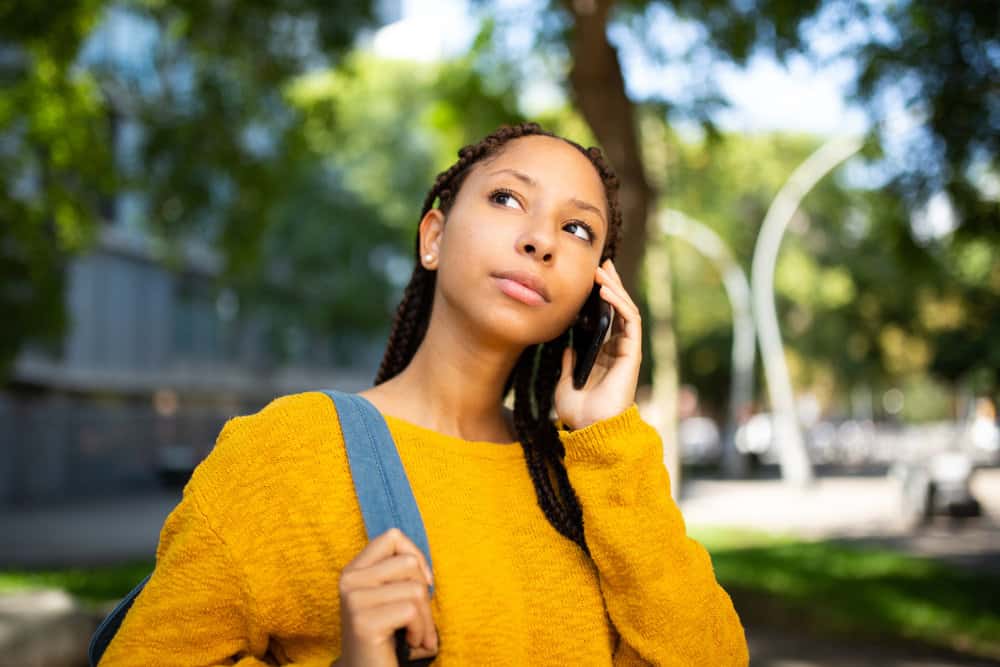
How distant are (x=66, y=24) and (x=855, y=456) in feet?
129

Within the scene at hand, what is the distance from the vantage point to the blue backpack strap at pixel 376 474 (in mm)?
1483

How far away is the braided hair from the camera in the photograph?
175 centimetres

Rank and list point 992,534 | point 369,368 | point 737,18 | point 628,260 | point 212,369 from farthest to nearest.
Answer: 1. point 369,368
2. point 212,369
3. point 992,534
4. point 737,18
5. point 628,260

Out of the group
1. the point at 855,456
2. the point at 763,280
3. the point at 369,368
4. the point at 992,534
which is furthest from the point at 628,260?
the point at 369,368

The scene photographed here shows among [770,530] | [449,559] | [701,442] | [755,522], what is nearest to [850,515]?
[755,522]

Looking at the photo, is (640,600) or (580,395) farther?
(580,395)

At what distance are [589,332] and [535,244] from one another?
258 mm

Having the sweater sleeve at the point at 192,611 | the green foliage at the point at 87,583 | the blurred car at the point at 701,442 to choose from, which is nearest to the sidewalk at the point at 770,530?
the green foliage at the point at 87,583

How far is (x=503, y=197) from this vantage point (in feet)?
5.79

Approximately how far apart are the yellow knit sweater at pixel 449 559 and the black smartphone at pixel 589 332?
0.13 metres

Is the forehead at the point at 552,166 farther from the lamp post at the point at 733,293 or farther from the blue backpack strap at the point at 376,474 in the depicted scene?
the lamp post at the point at 733,293

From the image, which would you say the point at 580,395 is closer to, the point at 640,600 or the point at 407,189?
the point at 640,600

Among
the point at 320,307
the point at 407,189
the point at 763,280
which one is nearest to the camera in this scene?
the point at 763,280

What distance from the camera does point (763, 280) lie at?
74.7 feet
